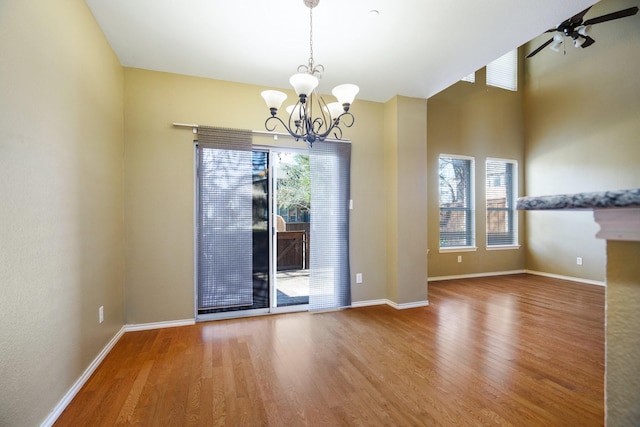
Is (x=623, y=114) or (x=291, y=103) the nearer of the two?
(x=291, y=103)

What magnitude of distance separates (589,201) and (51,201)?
7.98ft

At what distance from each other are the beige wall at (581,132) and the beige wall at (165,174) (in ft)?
17.7

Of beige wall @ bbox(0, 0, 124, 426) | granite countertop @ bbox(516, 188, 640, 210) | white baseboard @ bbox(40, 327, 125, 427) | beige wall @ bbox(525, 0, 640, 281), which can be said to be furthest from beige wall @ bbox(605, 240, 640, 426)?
beige wall @ bbox(525, 0, 640, 281)

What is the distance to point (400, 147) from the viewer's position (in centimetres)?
382

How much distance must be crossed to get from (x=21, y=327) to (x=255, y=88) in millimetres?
2953

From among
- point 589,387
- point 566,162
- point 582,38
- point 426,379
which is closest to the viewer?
point 589,387

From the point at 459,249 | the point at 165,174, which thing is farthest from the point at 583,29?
the point at 165,174

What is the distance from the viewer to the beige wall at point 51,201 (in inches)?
55.9

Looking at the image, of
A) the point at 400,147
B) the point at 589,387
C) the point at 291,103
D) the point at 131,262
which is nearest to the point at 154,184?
Answer: the point at 131,262

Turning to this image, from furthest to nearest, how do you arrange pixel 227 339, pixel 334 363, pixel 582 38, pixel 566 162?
pixel 566 162 → pixel 582 38 → pixel 227 339 → pixel 334 363

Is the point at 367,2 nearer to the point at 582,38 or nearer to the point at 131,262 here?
the point at 131,262

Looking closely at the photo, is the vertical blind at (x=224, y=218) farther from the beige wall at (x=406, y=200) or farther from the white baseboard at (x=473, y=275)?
the white baseboard at (x=473, y=275)

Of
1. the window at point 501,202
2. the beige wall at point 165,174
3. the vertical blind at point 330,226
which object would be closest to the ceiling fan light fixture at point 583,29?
the window at point 501,202

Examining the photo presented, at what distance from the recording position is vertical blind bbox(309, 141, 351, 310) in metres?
3.66
